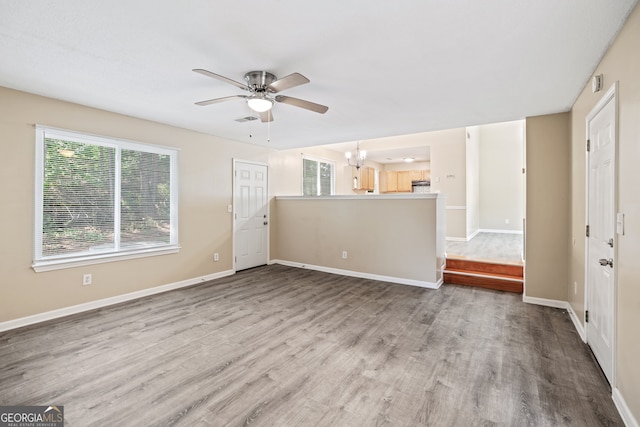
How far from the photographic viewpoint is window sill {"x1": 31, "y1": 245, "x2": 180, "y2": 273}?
3197 mm

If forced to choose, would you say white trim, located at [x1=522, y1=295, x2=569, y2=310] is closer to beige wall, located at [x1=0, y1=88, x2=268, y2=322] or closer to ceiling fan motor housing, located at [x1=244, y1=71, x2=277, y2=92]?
ceiling fan motor housing, located at [x1=244, y1=71, x2=277, y2=92]

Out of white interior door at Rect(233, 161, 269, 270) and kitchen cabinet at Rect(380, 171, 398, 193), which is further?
kitchen cabinet at Rect(380, 171, 398, 193)

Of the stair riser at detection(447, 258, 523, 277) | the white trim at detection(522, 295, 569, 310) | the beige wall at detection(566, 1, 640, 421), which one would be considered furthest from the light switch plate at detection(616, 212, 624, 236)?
the stair riser at detection(447, 258, 523, 277)

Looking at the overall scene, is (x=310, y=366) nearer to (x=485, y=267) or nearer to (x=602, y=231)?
(x=602, y=231)

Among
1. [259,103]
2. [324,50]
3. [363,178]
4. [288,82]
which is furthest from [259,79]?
[363,178]

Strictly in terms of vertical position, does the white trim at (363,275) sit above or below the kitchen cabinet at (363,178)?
below

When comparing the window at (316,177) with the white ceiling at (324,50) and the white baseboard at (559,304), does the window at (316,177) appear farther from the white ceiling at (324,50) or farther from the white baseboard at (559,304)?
the white baseboard at (559,304)

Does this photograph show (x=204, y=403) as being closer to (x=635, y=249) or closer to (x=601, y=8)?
(x=635, y=249)

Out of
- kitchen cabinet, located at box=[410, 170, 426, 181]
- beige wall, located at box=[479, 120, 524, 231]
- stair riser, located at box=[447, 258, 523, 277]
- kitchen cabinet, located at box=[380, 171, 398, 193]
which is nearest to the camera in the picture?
stair riser, located at box=[447, 258, 523, 277]

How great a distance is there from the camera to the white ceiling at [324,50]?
1.74 m

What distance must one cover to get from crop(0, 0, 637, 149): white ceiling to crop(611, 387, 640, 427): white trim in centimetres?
238

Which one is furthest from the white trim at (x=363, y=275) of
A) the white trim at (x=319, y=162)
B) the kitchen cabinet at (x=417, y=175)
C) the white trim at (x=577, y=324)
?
the kitchen cabinet at (x=417, y=175)

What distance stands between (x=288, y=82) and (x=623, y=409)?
315cm

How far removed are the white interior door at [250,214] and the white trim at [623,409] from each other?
5.04 m
